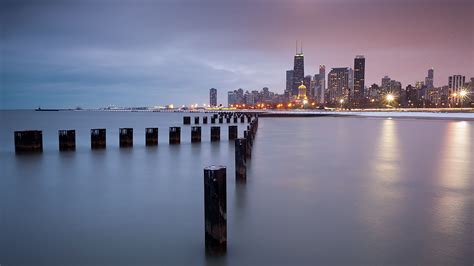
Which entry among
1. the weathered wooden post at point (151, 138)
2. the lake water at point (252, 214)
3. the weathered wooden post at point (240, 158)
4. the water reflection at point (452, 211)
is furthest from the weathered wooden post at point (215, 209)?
the weathered wooden post at point (151, 138)

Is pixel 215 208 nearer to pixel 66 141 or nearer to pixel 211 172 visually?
pixel 211 172

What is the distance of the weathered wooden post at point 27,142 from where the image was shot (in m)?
15.3

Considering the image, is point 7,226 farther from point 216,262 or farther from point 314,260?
point 314,260

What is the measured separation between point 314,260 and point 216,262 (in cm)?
122

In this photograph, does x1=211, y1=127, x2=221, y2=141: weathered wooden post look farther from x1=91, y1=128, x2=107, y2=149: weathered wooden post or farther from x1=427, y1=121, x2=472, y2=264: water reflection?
x1=427, y1=121, x2=472, y2=264: water reflection

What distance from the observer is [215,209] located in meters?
4.50

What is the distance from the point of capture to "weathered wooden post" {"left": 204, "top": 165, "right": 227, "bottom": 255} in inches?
177

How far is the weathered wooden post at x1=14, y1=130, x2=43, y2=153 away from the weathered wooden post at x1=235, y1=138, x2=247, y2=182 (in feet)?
35.4

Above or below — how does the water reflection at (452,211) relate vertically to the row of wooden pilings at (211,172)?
below

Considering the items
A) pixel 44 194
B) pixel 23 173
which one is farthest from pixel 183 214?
pixel 23 173

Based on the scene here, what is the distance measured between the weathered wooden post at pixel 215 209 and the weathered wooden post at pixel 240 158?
162 inches

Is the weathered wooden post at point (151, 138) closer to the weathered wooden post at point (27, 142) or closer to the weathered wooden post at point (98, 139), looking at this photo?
the weathered wooden post at point (98, 139)

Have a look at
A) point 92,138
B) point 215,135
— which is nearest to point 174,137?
point 215,135

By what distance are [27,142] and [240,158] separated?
11.4 metres
